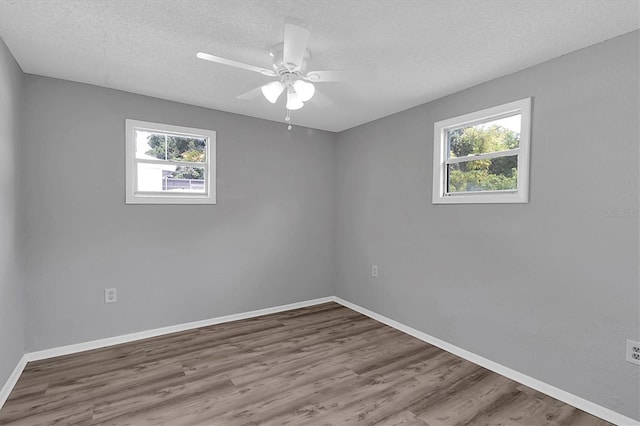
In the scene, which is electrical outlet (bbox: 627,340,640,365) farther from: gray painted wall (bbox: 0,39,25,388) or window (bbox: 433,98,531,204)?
gray painted wall (bbox: 0,39,25,388)

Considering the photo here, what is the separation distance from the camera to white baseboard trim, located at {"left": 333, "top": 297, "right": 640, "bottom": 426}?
6.56 feet

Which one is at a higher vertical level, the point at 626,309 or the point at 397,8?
the point at 397,8

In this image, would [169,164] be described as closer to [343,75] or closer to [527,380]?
[343,75]

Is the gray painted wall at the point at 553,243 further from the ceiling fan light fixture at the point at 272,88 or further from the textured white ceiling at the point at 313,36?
the ceiling fan light fixture at the point at 272,88

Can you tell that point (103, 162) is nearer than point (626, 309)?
No

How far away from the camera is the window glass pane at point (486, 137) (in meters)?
2.60

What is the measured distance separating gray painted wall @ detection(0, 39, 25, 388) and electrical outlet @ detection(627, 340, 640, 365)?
4.01m

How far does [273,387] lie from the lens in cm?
235

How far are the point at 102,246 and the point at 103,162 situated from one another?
784mm

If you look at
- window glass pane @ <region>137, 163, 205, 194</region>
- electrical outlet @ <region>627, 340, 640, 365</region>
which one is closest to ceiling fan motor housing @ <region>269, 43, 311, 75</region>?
window glass pane @ <region>137, 163, 205, 194</region>

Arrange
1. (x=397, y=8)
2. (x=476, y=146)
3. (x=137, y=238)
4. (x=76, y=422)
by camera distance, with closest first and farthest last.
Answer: (x=397, y=8) → (x=76, y=422) → (x=476, y=146) → (x=137, y=238)

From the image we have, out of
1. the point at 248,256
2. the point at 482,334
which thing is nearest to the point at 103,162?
the point at 248,256

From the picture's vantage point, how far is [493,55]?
2260 mm

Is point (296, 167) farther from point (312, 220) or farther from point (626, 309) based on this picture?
point (626, 309)
